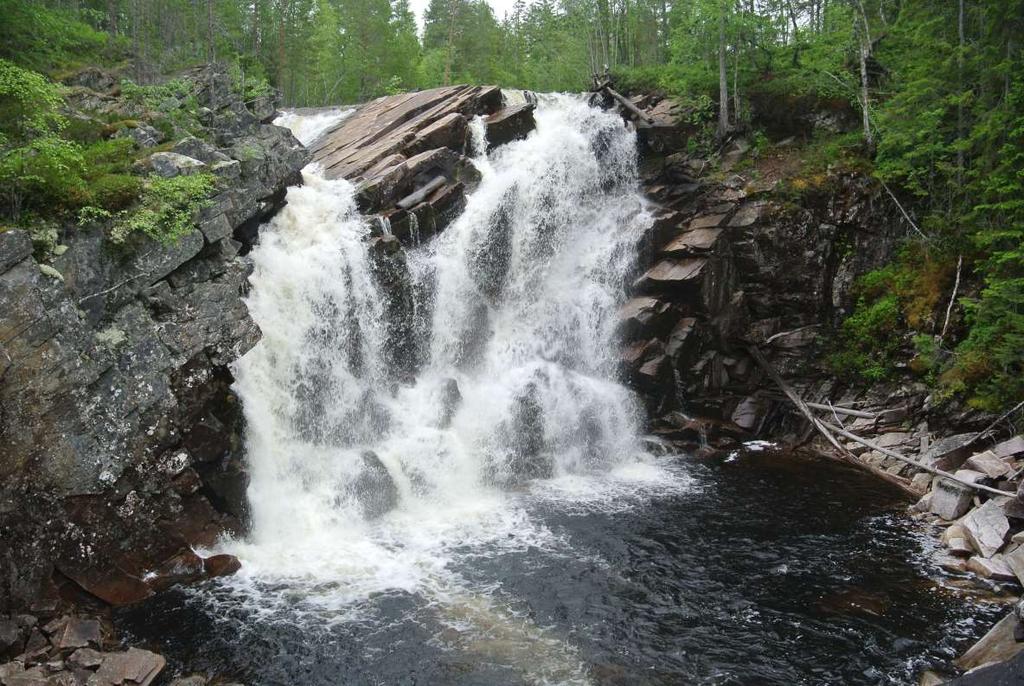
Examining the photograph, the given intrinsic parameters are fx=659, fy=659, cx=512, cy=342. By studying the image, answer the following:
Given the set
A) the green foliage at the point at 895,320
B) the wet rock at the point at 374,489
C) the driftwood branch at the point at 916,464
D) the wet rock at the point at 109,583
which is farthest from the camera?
the green foliage at the point at 895,320

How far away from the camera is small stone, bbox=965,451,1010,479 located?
15.8 m

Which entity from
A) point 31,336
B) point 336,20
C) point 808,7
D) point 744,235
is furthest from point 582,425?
point 336,20

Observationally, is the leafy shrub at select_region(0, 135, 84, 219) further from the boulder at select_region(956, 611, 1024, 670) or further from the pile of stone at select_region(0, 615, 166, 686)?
the boulder at select_region(956, 611, 1024, 670)

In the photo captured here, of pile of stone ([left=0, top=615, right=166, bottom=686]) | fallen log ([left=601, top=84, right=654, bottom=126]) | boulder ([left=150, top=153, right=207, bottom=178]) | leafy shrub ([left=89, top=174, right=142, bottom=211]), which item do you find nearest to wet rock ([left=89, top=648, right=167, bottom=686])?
pile of stone ([left=0, top=615, right=166, bottom=686])

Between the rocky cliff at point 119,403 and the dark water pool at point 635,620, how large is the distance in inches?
63.2

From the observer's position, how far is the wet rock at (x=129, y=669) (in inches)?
416

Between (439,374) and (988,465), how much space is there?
15172 millimetres

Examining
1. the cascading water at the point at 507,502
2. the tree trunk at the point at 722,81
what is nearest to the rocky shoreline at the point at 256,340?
the cascading water at the point at 507,502

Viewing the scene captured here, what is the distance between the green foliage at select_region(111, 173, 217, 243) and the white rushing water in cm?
323

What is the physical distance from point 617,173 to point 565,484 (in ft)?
46.2

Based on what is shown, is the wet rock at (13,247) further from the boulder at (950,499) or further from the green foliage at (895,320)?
the green foliage at (895,320)

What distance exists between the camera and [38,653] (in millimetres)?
10945

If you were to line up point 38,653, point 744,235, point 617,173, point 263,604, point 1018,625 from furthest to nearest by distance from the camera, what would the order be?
point 617,173 → point 744,235 → point 263,604 → point 38,653 → point 1018,625

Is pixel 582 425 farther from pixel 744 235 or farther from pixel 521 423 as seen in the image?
pixel 744 235
